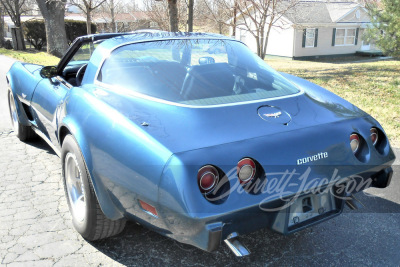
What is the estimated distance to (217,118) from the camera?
7.79 feet

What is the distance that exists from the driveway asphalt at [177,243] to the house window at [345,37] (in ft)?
94.3

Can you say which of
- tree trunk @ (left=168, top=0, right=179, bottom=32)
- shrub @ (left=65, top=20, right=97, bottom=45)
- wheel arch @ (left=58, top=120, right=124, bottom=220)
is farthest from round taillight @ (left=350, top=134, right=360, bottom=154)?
shrub @ (left=65, top=20, right=97, bottom=45)

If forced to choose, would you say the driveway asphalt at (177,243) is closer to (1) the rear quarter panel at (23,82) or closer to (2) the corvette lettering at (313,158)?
(2) the corvette lettering at (313,158)

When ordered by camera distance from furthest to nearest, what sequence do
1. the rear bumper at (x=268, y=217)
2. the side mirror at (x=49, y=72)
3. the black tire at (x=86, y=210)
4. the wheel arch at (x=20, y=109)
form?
1. the wheel arch at (x=20, y=109)
2. the side mirror at (x=49, y=72)
3. the black tire at (x=86, y=210)
4. the rear bumper at (x=268, y=217)

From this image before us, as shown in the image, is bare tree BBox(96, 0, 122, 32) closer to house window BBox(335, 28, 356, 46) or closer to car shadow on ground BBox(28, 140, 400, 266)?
house window BBox(335, 28, 356, 46)

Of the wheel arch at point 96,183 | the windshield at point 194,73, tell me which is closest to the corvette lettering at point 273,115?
the windshield at point 194,73

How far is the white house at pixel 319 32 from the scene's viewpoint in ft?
89.9

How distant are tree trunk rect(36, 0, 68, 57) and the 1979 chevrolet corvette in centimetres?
1529

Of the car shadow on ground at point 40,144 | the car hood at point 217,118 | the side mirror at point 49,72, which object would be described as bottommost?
the car shadow on ground at point 40,144

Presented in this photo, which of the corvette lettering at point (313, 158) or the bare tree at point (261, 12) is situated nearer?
the corvette lettering at point (313, 158)

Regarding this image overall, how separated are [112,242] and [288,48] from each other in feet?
88.0

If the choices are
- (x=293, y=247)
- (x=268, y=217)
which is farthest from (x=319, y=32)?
(x=268, y=217)

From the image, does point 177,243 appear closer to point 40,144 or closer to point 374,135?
point 374,135

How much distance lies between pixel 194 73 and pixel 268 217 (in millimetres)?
1310
